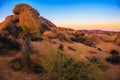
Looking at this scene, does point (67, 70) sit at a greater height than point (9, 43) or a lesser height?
lesser

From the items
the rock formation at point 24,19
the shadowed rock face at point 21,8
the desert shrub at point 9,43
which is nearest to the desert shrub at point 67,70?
the desert shrub at point 9,43

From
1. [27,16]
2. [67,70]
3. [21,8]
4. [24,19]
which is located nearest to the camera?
[67,70]

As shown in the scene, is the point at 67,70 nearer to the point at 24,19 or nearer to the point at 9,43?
the point at 9,43

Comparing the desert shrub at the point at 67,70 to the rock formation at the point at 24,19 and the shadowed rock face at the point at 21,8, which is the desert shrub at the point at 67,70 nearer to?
the rock formation at the point at 24,19

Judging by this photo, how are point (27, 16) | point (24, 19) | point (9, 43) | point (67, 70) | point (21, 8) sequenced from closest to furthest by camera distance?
1. point (67, 70)
2. point (9, 43)
3. point (27, 16)
4. point (24, 19)
5. point (21, 8)

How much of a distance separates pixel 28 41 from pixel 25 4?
19.6 meters

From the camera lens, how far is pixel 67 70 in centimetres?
813

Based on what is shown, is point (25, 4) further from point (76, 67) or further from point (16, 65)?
point (76, 67)

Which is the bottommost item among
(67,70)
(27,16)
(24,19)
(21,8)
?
(67,70)

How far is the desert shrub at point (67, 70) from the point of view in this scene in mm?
7973

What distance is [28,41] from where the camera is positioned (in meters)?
10.2

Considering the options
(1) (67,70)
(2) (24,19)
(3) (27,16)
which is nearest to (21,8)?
(2) (24,19)

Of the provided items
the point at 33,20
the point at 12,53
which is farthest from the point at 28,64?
the point at 33,20

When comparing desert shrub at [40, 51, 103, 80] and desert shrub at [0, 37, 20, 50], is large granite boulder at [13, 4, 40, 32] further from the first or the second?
desert shrub at [40, 51, 103, 80]
